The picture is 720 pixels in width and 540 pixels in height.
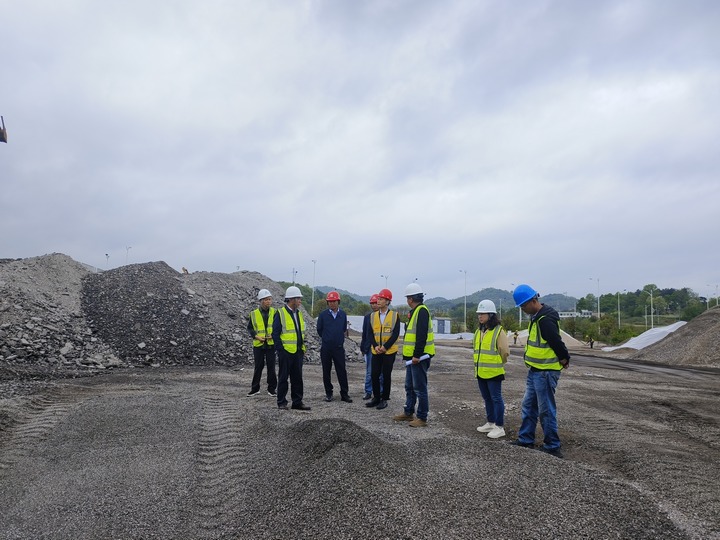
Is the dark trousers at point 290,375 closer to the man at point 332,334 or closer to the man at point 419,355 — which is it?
the man at point 332,334

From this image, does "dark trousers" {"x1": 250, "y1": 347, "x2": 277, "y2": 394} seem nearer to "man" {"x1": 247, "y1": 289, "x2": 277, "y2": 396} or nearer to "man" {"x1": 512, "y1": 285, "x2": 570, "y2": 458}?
"man" {"x1": 247, "y1": 289, "x2": 277, "y2": 396}

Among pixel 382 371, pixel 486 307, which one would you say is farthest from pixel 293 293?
pixel 486 307

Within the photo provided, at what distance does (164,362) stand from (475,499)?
12.2 meters

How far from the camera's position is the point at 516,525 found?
11.3 feet

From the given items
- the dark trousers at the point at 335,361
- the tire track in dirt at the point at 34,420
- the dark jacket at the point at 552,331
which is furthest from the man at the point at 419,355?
the tire track in dirt at the point at 34,420

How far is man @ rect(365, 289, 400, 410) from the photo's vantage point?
7566 mm

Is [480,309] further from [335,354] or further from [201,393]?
[201,393]

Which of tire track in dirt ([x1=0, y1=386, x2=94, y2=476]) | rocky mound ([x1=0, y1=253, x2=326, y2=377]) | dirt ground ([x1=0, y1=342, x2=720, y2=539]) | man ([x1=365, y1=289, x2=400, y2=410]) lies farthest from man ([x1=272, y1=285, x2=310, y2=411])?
rocky mound ([x1=0, y1=253, x2=326, y2=377])

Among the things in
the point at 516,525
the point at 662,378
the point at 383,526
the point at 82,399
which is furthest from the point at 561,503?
the point at 662,378

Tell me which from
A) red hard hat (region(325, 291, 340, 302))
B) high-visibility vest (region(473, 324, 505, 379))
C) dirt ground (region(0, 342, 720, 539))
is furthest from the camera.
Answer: red hard hat (region(325, 291, 340, 302))

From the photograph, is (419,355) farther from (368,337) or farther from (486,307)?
(368,337)

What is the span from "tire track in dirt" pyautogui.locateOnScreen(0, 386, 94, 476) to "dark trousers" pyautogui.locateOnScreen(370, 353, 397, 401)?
4597mm

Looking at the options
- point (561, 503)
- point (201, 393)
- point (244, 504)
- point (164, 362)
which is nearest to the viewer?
point (561, 503)

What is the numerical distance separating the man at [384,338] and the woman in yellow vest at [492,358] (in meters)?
1.53
